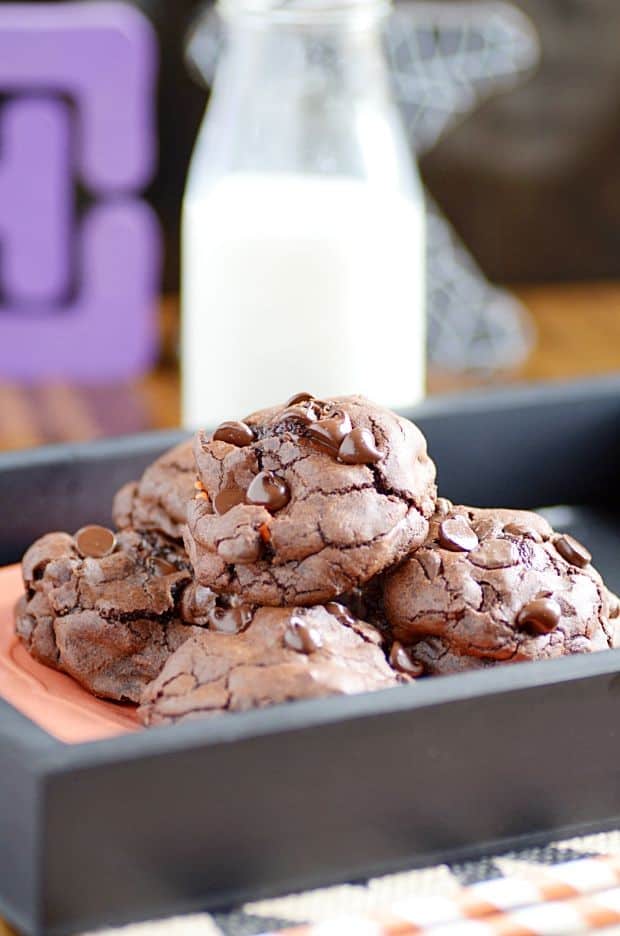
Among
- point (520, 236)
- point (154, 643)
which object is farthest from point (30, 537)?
point (520, 236)

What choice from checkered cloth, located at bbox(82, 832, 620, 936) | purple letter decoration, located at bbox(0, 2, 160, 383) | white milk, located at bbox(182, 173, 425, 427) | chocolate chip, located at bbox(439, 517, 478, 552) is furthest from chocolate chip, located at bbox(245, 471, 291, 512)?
purple letter decoration, located at bbox(0, 2, 160, 383)

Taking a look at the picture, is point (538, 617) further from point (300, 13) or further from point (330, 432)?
point (300, 13)

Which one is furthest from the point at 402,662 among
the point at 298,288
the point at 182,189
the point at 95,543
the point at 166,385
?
the point at 182,189

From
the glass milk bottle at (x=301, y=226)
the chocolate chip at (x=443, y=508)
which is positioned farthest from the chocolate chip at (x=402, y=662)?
the glass milk bottle at (x=301, y=226)

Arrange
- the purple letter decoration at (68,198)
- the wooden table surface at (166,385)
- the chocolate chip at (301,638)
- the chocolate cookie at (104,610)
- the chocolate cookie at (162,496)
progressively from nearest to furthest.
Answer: the chocolate chip at (301,638) < the chocolate cookie at (104,610) < the chocolate cookie at (162,496) < the wooden table surface at (166,385) < the purple letter decoration at (68,198)

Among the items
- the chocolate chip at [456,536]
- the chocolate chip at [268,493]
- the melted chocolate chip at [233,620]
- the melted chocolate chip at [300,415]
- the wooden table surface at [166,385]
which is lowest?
the wooden table surface at [166,385]

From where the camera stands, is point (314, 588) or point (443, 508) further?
point (443, 508)

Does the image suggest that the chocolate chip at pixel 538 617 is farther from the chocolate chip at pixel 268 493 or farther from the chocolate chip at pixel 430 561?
the chocolate chip at pixel 268 493
